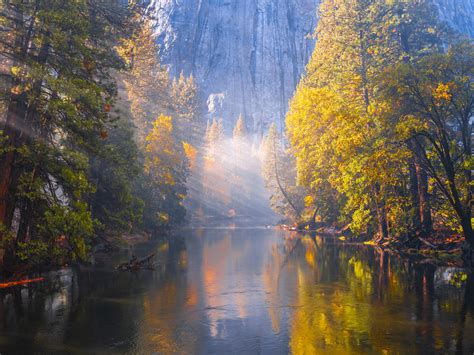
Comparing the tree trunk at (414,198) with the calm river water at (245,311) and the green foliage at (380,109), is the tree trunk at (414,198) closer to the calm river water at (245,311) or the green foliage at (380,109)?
the green foliage at (380,109)

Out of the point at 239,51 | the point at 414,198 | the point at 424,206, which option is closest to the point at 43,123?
the point at 424,206

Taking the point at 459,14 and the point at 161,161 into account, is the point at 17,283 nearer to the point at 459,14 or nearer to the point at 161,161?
the point at 161,161

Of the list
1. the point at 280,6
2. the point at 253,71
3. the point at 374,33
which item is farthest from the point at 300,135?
the point at 280,6

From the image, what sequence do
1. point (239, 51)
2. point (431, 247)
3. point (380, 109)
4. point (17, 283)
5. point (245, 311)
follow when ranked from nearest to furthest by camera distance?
point (245, 311)
point (17, 283)
point (431, 247)
point (380, 109)
point (239, 51)

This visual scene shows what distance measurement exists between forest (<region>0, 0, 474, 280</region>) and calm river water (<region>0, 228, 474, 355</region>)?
3062mm

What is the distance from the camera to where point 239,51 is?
6988 inches

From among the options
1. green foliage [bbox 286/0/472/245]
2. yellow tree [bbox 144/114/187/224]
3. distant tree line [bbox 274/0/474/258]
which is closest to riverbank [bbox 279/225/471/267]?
distant tree line [bbox 274/0/474/258]

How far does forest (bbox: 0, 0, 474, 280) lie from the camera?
19281 millimetres

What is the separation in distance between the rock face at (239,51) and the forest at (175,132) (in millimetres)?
93762

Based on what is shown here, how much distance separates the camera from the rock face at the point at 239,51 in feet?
572

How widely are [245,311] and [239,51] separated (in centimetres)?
Answer: 16944

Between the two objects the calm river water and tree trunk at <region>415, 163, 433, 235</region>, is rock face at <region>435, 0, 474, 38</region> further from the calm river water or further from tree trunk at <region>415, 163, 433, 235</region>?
the calm river water

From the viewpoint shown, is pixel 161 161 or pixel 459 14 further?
pixel 459 14

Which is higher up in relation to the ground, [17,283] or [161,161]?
[161,161]
